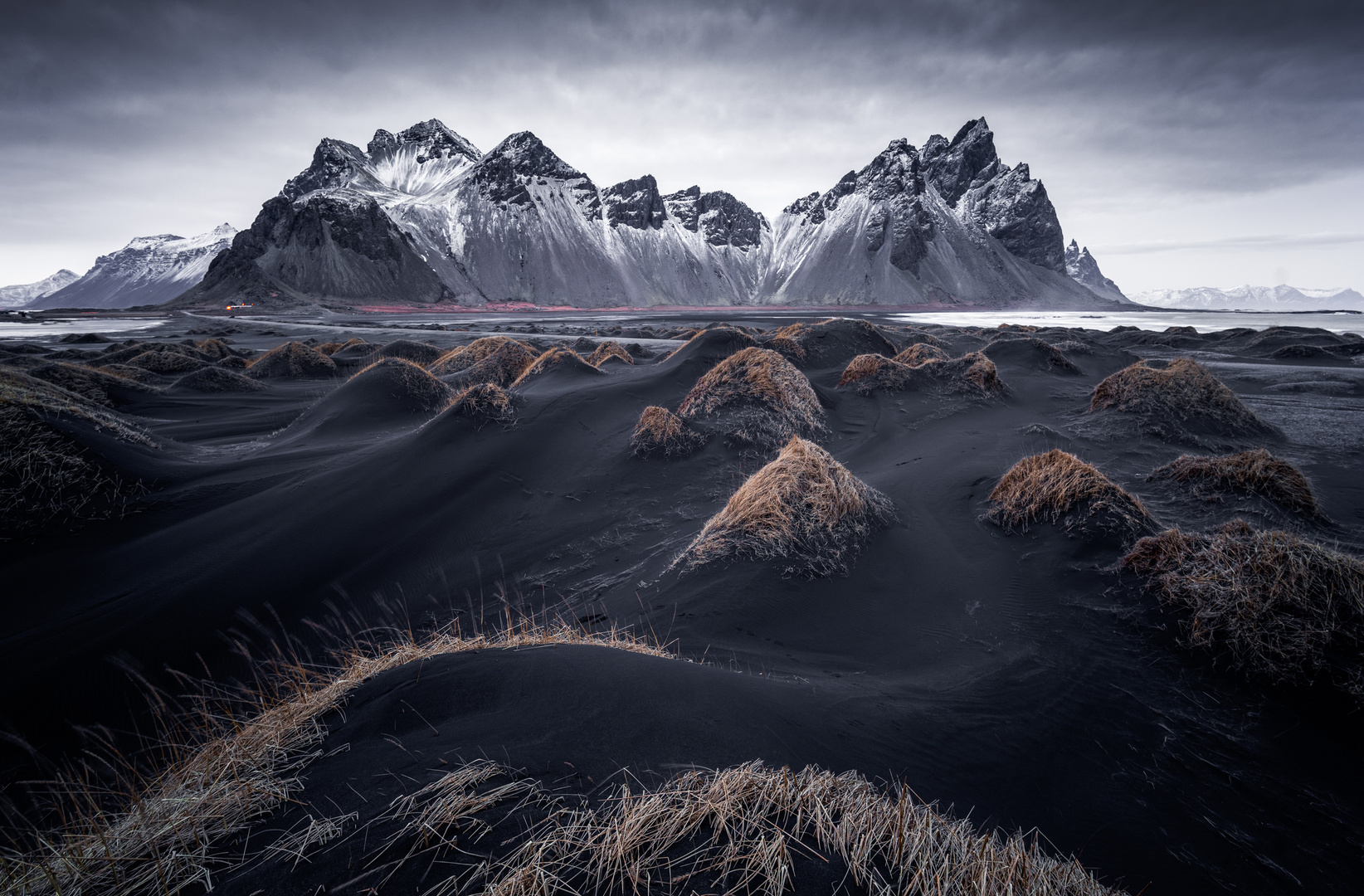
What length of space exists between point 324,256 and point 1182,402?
12493cm

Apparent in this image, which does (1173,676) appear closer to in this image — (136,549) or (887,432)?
(887,432)

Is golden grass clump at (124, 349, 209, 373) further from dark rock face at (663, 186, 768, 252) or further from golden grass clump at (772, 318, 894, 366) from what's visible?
dark rock face at (663, 186, 768, 252)

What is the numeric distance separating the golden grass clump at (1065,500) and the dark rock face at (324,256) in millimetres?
116324

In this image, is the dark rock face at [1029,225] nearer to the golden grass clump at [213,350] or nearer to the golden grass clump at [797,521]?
the golden grass clump at [213,350]

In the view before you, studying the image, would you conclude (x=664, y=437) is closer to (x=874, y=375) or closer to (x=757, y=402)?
(x=757, y=402)

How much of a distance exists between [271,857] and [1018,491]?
7.80 meters

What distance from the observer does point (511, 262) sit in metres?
123

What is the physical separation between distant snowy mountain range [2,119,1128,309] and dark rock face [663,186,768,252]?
58 centimetres

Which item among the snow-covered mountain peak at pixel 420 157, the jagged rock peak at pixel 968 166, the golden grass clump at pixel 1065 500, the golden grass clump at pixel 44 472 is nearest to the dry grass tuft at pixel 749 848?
the golden grass clump at pixel 1065 500

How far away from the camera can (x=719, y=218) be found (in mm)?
172625

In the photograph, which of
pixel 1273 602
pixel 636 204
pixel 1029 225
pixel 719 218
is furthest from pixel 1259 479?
pixel 1029 225

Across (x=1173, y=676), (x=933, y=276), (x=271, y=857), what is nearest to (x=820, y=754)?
(x=271, y=857)

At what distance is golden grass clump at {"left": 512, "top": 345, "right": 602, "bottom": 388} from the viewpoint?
51.8 ft

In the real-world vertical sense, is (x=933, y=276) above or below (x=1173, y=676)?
above
